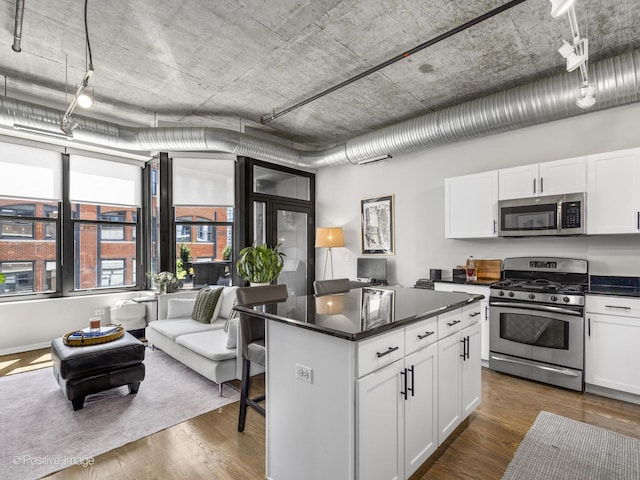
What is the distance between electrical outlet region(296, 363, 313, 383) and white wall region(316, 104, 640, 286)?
3.43 metres

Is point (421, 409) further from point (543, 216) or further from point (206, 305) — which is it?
point (206, 305)

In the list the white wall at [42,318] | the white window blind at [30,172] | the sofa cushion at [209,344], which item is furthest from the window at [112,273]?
the sofa cushion at [209,344]

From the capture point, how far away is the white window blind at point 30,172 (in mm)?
4531

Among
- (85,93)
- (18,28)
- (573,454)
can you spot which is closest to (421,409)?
(573,454)

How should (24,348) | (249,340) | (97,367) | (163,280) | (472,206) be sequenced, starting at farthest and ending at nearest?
(163,280), (24,348), (472,206), (97,367), (249,340)

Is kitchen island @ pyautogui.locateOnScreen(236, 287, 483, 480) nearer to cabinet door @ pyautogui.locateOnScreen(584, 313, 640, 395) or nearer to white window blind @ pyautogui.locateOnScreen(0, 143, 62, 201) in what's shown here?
cabinet door @ pyautogui.locateOnScreen(584, 313, 640, 395)

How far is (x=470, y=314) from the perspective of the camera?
8.54ft

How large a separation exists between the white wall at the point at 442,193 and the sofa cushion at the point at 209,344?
2942mm

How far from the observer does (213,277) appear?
5773mm

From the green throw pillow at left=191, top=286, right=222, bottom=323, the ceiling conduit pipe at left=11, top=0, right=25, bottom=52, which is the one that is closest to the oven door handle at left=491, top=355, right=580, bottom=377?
the green throw pillow at left=191, top=286, right=222, bottom=323

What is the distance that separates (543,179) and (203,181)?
478 cm

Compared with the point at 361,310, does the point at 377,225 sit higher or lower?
higher

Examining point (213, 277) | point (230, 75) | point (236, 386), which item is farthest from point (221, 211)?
point (236, 386)

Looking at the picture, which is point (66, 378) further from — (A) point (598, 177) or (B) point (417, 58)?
(A) point (598, 177)
